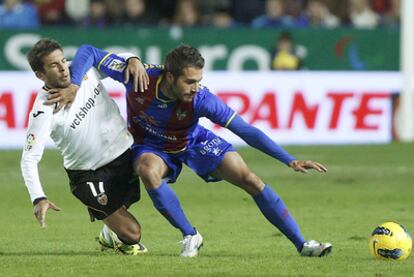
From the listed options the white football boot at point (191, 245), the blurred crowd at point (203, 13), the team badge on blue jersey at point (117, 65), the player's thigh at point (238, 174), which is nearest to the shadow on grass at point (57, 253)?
the white football boot at point (191, 245)

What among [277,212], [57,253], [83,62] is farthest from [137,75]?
[57,253]

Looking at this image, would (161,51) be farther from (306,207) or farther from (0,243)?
(0,243)

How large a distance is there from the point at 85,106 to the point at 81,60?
13.9 inches

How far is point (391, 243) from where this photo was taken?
865 centimetres

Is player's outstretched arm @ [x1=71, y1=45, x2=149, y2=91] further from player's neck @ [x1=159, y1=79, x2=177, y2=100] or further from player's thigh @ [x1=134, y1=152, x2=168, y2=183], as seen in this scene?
player's thigh @ [x1=134, y1=152, x2=168, y2=183]

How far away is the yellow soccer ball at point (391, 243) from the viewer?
8648 millimetres

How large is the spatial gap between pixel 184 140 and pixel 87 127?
2.47ft

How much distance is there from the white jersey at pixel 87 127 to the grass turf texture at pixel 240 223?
780 millimetres

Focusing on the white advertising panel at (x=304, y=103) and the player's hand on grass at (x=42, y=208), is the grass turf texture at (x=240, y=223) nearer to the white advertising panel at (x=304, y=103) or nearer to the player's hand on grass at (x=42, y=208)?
the player's hand on grass at (x=42, y=208)

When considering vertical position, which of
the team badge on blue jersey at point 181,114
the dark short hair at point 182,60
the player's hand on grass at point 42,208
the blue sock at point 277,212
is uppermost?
the dark short hair at point 182,60

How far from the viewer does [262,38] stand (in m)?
21.1

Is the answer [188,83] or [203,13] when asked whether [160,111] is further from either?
[203,13]

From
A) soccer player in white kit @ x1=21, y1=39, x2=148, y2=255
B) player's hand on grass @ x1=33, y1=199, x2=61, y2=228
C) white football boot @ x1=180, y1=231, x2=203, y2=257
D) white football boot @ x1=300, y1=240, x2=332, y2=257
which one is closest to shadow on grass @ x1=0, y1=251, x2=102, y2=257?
soccer player in white kit @ x1=21, y1=39, x2=148, y2=255

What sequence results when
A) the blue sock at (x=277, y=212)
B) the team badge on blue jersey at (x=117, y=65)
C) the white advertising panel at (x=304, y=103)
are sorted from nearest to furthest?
the blue sock at (x=277, y=212), the team badge on blue jersey at (x=117, y=65), the white advertising panel at (x=304, y=103)
